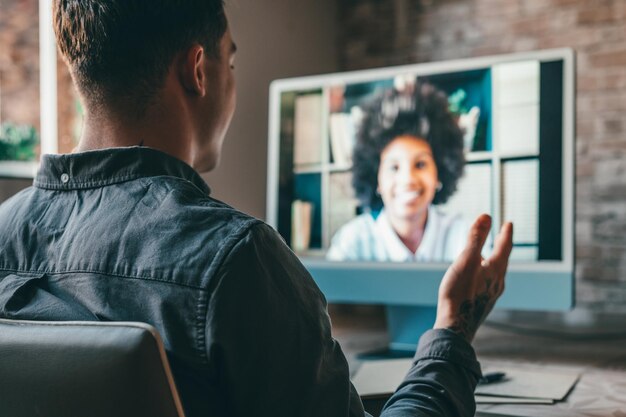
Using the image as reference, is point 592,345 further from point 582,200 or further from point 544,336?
point 582,200

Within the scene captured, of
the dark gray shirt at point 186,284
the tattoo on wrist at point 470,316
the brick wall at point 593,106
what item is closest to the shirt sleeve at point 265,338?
the dark gray shirt at point 186,284

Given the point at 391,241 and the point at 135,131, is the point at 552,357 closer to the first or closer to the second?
the point at 391,241

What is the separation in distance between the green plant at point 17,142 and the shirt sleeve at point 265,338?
1.18 m

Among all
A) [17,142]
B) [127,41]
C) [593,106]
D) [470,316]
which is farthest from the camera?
[593,106]

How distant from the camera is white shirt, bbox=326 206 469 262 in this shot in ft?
4.59

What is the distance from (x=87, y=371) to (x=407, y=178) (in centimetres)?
101

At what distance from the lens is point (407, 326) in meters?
1.49

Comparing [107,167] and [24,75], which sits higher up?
[24,75]

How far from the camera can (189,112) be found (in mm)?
750

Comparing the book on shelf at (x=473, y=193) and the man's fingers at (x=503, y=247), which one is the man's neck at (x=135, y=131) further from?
the book on shelf at (x=473, y=193)

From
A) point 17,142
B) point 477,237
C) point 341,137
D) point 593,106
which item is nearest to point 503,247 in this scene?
point 477,237

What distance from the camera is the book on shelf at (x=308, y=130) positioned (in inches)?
62.6

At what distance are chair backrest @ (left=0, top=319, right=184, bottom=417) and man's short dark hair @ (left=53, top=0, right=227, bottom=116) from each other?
26 cm

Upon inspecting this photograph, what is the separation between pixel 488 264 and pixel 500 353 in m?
0.63
